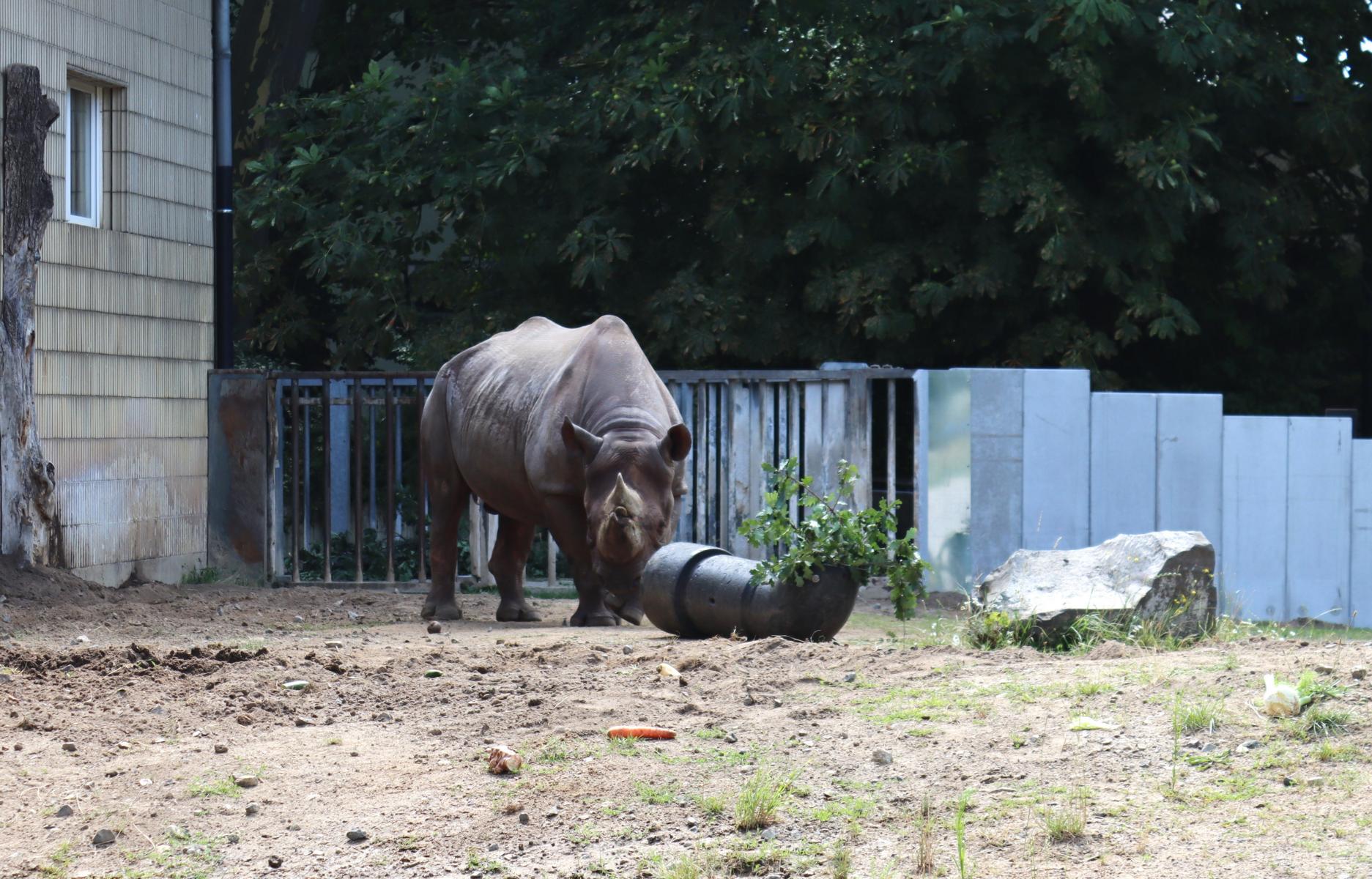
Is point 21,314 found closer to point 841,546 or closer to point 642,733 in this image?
point 841,546

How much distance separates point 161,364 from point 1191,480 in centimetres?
791

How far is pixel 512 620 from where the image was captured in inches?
441

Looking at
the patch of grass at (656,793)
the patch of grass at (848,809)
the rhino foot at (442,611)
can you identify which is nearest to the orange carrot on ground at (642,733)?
the patch of grass at (656,793)

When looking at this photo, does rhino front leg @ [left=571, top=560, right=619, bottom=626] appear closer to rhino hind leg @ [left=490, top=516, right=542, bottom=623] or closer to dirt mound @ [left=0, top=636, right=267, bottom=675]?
rhino hind leg @ [left=490, top=516, right=542, bottom=623]

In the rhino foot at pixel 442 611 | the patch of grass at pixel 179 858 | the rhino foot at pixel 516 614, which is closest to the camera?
the patch of grass at pixel 179 858

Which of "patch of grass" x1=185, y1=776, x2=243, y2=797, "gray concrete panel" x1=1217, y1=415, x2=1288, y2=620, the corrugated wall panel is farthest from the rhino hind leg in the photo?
"patch of grass" x1=185, y1=776, x2=243, y2=797

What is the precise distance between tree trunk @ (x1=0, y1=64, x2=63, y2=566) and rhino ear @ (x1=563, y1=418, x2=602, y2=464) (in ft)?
12.8

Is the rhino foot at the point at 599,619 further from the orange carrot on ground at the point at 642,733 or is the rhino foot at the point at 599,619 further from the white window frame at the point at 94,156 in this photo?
the white window frame at the point at 94,156

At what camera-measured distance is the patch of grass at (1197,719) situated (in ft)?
18.9

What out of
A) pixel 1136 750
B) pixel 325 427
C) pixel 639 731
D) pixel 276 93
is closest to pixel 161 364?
pixel 325 427

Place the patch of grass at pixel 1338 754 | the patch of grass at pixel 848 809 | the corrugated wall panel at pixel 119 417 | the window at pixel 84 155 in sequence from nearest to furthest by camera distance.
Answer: the patch of grass at pixel 848 809, the patch of grass at pixel 1338 754, the corrugated wall panel at pixel 119 417, the window at pixel 84 155

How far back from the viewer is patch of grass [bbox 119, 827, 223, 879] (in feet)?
16.7

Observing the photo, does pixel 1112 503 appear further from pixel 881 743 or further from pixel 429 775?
pixel 429 775

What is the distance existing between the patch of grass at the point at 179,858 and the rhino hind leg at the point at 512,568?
19.1 feet
